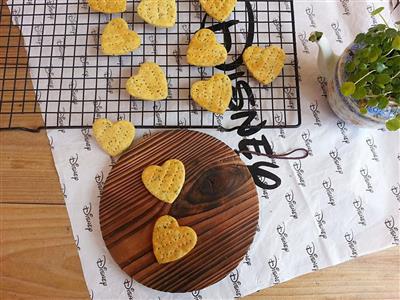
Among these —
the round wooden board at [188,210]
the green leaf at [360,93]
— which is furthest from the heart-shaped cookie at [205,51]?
the green leaf at [360,93]

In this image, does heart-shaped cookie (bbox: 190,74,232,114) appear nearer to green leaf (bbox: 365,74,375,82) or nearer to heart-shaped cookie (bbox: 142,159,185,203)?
heart-shaped cookie (bbox: 142,159,185,203)

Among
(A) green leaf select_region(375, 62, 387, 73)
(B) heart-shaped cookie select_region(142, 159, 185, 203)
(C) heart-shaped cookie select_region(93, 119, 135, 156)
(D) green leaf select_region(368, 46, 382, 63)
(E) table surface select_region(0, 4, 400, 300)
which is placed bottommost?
(E) table surface select_region(0, 4, 400, 300)

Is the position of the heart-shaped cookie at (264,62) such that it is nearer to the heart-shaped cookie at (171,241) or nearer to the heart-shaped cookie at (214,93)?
the heart-shaped cookie at (214,93)

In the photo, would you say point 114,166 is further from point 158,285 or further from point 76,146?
point 158,285

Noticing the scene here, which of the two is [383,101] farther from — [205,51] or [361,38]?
[205,51]

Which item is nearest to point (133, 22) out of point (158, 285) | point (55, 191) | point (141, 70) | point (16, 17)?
point (141, 70)

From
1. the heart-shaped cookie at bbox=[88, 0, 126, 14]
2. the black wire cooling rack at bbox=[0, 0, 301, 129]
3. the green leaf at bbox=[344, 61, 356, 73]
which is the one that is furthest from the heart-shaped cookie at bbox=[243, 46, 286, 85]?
the heart-shaped cookie at bbox=[88, 0, 126, 14]

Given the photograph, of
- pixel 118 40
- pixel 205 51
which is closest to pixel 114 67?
pixel 118 40

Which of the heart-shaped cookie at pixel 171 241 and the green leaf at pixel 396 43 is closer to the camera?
the green leaf at pixel 396 43
